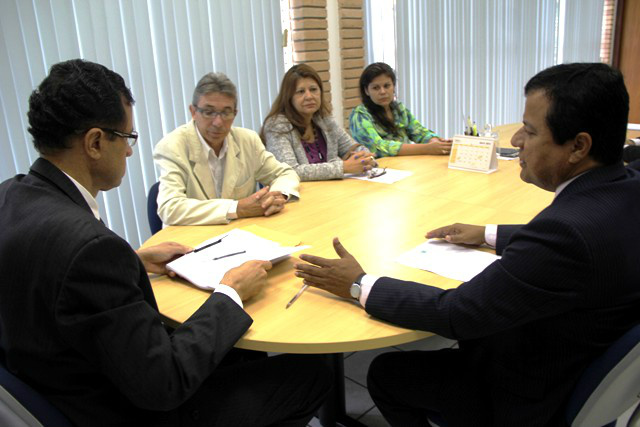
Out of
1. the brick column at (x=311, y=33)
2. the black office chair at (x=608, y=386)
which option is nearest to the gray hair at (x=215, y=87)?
the black office chair at (x=608, y=386)

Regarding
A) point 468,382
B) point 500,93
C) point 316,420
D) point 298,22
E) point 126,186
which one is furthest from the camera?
point 500,93

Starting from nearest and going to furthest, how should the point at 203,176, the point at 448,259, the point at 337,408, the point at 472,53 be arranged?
the point at 448,259, the point at 337,408, the point at 203,176, the point at 472,53

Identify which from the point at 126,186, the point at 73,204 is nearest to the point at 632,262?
the point at 73,204

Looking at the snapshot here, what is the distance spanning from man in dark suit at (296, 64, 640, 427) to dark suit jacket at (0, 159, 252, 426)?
509mm

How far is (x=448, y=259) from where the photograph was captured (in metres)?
1.49

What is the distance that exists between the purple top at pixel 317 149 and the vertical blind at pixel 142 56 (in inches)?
33.0

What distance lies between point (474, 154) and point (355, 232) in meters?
1.25

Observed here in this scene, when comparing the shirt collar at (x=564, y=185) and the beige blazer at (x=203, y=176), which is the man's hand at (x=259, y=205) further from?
the shirt collar at (x=564, y=185)

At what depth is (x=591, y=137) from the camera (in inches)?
41.2

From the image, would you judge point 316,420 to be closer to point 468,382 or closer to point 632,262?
point 468,382

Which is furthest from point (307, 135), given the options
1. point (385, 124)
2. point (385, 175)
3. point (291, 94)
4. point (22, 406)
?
point (22, 406)

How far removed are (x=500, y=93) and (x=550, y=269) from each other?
547 cm

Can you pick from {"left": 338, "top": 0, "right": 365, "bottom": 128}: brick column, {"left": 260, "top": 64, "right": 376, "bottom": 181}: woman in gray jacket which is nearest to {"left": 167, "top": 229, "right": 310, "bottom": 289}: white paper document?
{"left": 260, "top": 64, "right": 376, "bottom": 181}: woman in gray jacket

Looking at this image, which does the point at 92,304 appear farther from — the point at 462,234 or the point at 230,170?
the point at 230,170
